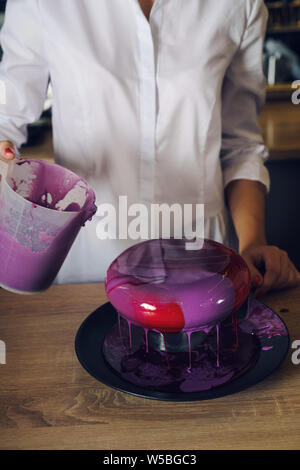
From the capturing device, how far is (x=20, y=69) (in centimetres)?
108

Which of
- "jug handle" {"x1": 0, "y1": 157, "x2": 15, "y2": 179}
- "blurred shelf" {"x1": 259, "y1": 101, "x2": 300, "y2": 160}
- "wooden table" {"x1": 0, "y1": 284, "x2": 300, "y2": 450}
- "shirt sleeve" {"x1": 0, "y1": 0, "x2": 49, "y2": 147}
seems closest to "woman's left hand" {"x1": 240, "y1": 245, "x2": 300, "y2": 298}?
"wooden table" {"x1": 0, "y1": 284, "x2": 300, "y2": 450}

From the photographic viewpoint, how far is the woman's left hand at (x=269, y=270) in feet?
2.98

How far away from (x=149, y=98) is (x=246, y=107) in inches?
11.4

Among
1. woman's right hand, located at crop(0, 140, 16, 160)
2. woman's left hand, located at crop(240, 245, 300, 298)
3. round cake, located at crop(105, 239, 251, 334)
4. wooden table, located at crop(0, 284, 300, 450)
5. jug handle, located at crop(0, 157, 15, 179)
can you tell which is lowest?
woman's left hand, located at crop(240, 245, 300, 298)

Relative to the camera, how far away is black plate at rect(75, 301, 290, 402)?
0.64 m

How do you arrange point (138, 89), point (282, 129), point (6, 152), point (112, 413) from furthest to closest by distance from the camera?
point (282, 129) → point (138, 89) → point (6, 152) → point (112, 413)

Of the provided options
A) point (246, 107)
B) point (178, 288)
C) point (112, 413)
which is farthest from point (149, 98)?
point (112, 413)

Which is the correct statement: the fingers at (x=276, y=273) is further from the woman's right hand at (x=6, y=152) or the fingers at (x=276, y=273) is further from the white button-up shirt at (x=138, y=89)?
the woman's right hand at (x=6, y=152)

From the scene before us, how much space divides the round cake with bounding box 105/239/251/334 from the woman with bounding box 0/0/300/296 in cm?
22

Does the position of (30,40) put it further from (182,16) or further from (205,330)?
(205,330)

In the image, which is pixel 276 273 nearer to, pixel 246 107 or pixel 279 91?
pixel 246 107

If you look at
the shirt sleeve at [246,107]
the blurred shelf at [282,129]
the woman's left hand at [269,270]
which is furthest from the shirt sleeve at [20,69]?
the blurred shelf at [282,129]

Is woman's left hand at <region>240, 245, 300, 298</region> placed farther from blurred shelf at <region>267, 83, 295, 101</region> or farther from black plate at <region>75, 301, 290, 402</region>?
blurred shelf at <region>267, 83, 295, 101</region>

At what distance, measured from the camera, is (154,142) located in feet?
3.67
